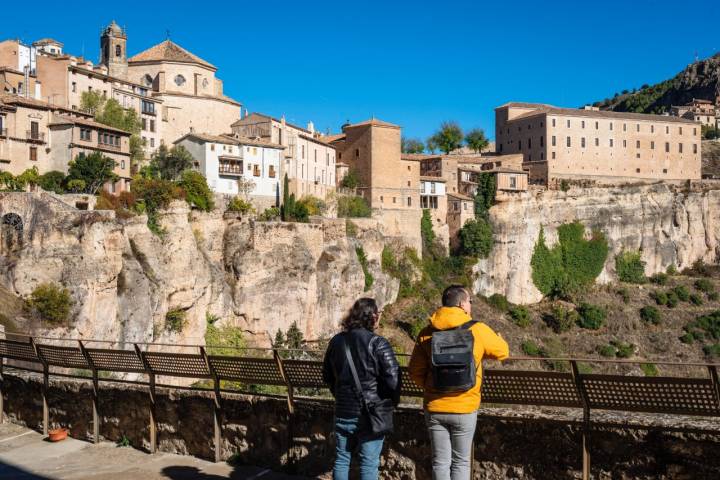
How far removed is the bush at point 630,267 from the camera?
6950 cm

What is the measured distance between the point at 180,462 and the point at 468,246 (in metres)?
53.5

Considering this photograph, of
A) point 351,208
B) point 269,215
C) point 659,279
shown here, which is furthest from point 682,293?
point 269,215

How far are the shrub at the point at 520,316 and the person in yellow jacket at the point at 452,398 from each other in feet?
181

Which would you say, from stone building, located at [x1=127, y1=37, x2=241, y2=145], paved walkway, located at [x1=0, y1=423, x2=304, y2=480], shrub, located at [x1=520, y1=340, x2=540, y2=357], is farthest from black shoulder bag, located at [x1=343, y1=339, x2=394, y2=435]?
stone building, located at [x1=127, y1=37, x2=241, y2=145]

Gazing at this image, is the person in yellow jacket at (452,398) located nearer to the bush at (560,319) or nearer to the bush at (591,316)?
the bush at (560,319)

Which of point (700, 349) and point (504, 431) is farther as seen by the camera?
point (700, 349)

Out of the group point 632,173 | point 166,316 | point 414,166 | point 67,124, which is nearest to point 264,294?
point 166,316

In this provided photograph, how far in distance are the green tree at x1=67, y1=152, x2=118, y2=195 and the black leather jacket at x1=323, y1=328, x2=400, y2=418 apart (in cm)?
3608

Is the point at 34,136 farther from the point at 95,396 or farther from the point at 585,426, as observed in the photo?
the point at 585,426

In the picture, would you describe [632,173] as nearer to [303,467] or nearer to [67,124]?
[67,124]

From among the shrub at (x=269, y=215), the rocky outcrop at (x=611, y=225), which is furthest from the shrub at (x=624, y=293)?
the shrub at (x=269, y=215)

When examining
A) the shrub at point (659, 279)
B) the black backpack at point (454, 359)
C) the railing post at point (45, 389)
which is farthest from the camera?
the shrub at point (659, 279)

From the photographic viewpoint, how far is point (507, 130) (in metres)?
79.3

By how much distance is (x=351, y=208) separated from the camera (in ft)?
189
